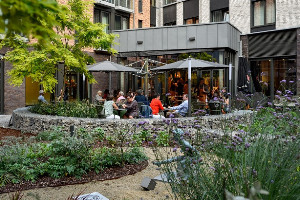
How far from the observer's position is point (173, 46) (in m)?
21.6

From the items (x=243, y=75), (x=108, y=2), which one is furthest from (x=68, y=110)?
(x=108, y=2)

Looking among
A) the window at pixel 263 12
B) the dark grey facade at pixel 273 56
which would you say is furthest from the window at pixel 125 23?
the dark grey facade at pixel 273 56

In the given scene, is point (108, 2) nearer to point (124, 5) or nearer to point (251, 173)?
point (124, 5)

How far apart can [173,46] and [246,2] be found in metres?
7.43

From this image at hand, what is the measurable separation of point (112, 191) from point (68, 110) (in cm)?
831

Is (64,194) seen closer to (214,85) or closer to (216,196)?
(216,196)

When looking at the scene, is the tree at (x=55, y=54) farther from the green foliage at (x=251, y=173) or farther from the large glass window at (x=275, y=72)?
the large glass window at (x=275, y=72)

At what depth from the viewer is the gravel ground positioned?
5.28 m

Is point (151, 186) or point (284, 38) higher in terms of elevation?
point (284, 38)

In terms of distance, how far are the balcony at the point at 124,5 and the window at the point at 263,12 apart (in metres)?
11.1

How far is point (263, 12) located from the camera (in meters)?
23.9

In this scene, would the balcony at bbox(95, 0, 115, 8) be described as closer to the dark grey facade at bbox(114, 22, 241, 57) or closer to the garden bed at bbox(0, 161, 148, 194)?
the dark grey facade at bbox(114, 22, 241, 57)

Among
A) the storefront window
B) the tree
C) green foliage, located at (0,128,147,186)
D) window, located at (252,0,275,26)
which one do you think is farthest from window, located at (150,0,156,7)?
green foliage, located at (0,128,147,186)

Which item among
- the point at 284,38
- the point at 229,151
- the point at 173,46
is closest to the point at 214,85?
the point at 173,46
